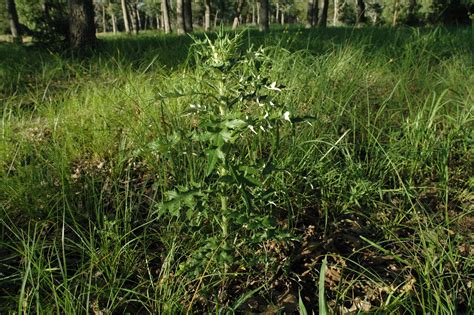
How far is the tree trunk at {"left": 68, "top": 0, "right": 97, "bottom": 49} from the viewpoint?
236 inches

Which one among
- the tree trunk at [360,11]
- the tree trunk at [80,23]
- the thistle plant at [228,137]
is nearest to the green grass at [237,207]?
the thistle plant at [228,137]

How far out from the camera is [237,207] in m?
1.80

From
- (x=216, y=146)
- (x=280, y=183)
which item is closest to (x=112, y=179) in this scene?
(x=280, y=183)

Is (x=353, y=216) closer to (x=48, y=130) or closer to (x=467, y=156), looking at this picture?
(x=467, y=156)

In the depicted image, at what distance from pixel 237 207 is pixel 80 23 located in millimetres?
5608

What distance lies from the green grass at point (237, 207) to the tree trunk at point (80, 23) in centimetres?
351

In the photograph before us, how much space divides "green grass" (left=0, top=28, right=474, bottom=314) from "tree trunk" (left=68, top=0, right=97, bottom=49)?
351cm

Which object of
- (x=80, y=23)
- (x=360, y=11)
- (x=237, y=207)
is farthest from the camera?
(x=360, y=11)

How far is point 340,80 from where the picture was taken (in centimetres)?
305

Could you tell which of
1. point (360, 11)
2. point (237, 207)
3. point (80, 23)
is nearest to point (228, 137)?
point (237, 207)

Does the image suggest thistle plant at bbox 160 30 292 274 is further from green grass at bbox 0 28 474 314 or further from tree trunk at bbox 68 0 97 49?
tree trunk at bbox 68 0 97 49

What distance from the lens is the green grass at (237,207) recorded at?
1371 millimetres

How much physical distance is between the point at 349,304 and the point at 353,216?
57cm

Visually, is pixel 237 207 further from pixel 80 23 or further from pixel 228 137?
pixel 80 23
